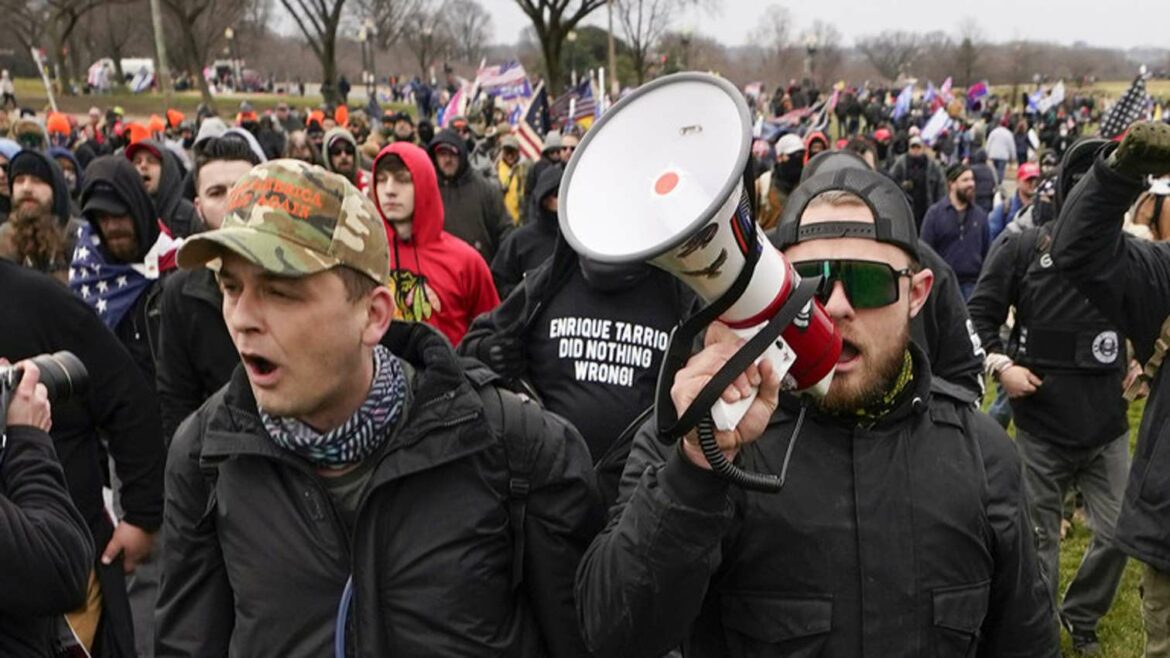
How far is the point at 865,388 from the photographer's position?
73.9 inches

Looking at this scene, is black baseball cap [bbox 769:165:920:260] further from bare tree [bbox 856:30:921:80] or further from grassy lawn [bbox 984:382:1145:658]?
bare tree [bbox 856:30:921:80]

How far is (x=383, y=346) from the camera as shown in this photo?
2.16 metres

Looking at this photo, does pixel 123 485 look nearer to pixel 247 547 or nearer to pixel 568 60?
pixel 247 547

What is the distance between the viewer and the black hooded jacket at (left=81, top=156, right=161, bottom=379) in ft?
14.3

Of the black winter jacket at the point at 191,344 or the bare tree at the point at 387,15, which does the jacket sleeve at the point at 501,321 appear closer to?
the black winter jacket at the point at 191,344

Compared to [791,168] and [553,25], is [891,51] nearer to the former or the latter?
[553,25]

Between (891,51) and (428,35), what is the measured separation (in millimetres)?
29483

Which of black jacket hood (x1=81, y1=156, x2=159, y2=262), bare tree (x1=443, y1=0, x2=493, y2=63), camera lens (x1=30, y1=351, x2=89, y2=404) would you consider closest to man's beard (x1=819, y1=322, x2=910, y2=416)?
camera lens (x1=30, y1=351, x2=89, y2=404)

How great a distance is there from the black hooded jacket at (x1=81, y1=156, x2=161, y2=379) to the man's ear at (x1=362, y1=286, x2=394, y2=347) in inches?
Result: 104

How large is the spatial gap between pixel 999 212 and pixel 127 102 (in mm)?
38577

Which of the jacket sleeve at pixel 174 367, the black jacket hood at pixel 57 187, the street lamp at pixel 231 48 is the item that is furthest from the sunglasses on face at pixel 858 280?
the street lamp at pixel 231 48

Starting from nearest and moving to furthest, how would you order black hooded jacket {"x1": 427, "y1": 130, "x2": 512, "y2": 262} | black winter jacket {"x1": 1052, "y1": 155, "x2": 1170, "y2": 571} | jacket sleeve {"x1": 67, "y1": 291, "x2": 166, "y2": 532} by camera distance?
black winter jacket {"x1": 1052, "y1": 155, "x2": 1170, "y2": 571} < jacket sleeve {"x1": 67, "y1": 291, "x2": 166, "y2": 532} < black hooded jacket {"x1": 427, "y1": 130, "x2": 512, "y2": 262}

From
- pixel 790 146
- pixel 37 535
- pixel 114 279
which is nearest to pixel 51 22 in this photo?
pixel 790 146

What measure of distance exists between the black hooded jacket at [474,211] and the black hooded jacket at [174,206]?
1.84 metres
